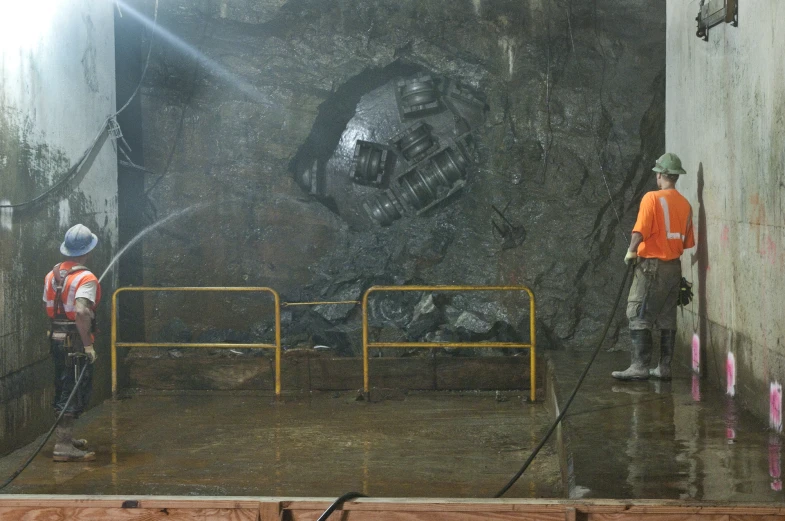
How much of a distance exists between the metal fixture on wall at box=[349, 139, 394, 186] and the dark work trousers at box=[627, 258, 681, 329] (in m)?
4.05

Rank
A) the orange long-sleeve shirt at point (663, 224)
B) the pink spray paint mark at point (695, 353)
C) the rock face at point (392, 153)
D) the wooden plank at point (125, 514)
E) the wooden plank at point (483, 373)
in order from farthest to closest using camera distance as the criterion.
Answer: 1. the rock face at point (392, 153)
2. the wooden plank at point (483, 373)
3. the pink spray paint mark at point (695, 353)
4. the orange long-sleeve shirt at point (663, 224)
5. the wooden plank at point (125, 514)

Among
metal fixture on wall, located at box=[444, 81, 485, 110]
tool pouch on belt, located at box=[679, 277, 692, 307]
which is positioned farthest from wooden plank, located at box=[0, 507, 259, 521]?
metal fixture on wall, located at box=[444, 81, 485, 110]

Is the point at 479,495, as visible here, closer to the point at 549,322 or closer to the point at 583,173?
the point at 549,322

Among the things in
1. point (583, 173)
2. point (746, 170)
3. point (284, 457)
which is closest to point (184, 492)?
point (284, 457)

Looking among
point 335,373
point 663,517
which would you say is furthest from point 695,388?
point 335,373

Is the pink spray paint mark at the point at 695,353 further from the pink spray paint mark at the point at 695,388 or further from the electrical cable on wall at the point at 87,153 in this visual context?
the electrical cable on wall at the point at 87,153

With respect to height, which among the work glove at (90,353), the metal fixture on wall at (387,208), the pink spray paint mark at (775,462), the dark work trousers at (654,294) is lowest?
the pink spray paint mark at (775,462)

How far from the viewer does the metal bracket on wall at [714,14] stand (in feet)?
23.6

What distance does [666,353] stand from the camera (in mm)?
8289

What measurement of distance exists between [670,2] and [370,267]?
4.55m

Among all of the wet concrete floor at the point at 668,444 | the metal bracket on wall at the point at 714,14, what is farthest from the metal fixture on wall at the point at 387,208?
the metal bracket on wall at the point at 714,14

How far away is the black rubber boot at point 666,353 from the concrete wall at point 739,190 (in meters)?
0.33

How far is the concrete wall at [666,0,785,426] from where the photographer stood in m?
6.26

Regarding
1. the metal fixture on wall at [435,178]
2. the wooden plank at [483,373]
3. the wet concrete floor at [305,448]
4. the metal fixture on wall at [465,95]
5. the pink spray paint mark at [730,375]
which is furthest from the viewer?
the metal fixture on wall at [435,178]
